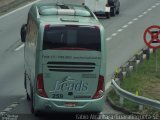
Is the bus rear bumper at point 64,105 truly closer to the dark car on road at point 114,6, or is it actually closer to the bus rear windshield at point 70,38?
the bus rear windshield at point 70,38

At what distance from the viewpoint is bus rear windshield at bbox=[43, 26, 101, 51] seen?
59.3ft

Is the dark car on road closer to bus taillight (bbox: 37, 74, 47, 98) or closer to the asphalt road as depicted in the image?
the asphalt road

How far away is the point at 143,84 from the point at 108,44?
11401 millimetres

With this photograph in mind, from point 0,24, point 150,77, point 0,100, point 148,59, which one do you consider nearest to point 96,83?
point 0,100

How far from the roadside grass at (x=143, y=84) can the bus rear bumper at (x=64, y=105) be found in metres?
1.50

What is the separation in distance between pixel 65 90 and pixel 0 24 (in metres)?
24.1

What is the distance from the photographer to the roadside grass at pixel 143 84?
19872 millimetres

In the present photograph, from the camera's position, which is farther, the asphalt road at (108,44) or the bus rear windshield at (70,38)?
the asphalt road at (108,44)

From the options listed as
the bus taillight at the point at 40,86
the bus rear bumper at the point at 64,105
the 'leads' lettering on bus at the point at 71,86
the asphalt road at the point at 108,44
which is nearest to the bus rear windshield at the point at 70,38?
the bus taillight at the point at 40,86

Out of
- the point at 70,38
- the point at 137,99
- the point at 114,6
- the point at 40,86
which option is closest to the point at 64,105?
the point at 40,86

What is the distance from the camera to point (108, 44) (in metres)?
34.4

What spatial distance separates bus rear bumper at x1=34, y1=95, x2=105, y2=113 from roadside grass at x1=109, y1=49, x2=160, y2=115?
150 cm

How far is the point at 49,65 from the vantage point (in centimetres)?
1808

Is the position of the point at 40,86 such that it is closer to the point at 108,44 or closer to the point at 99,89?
the point at 99,89
